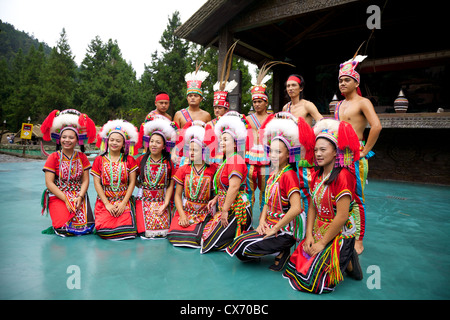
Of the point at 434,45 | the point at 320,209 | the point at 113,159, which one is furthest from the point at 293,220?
the point at 434,45

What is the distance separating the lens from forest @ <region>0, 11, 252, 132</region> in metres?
23.5

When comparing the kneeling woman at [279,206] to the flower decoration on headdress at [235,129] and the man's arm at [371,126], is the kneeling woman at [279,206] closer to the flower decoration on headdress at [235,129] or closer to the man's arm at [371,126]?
the flower decoration on headdress at [235,129]

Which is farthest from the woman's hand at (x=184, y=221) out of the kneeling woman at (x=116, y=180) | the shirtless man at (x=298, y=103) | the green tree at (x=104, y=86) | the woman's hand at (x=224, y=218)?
the green tree at (x=104, y=86)

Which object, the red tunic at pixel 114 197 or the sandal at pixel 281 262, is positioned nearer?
the sandal at pixel 281 262

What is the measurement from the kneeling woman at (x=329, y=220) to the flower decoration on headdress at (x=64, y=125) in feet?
8.64

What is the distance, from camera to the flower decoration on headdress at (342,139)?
6.81 ft

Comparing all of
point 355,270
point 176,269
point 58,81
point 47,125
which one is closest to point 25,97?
point 58,81

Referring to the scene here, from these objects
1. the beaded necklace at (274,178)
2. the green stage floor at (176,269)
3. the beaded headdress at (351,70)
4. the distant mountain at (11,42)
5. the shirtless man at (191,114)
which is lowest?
the green stage floor at (176,269)

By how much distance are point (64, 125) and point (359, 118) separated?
330cm

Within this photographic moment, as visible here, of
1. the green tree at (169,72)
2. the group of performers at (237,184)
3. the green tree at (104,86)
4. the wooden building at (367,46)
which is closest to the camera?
the group of performers at (237,184)

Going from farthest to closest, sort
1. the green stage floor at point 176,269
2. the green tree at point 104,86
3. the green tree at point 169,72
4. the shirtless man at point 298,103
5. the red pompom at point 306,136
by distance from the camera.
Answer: the green tree at point 104,86 < the green tree at point 169,72 < the shirtless man at point 298,103 < the red pompom at point 306,136 < the green stage floor at point 176,269

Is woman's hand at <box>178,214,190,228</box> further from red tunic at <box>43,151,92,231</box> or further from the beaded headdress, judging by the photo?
the beaded headdress

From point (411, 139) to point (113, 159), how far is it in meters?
7.92
